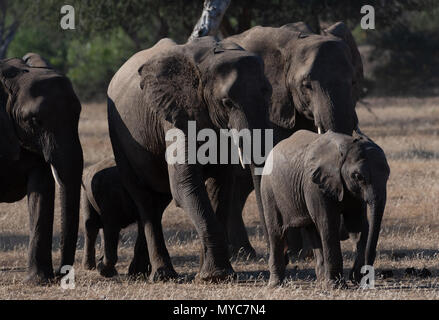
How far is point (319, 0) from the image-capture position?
2150cm

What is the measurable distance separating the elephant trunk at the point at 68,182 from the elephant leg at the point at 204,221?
78 centimetres

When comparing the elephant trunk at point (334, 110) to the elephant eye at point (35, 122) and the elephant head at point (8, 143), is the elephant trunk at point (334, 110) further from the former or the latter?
the elephant head at point (8, 143)

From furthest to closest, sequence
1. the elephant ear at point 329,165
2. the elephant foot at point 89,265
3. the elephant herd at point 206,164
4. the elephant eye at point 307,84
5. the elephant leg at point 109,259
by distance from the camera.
Answer: the elephant foot at point 89,265
the elephant leg at point 109,259
the elephant eye at point 307,84
the elephant herd at point 206,164
the elephant ear at point 329,165

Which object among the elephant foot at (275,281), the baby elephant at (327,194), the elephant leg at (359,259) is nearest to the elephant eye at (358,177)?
the baby elephant at (327,194)

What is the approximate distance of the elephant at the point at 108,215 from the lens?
930 cm

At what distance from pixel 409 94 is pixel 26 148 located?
1037 inches

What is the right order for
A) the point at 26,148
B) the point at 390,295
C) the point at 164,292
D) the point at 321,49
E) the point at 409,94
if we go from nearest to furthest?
the point at 390,295, the point at 164,292, the point at 26,148, the point at 321,49, the point at 409,94

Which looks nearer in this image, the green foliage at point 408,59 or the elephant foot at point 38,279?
the elephant foot at point 38,279

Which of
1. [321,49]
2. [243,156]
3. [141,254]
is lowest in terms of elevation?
[141,254]

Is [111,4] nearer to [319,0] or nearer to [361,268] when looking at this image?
[319,0]

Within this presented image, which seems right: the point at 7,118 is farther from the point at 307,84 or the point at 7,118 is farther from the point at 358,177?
the point at 358,177

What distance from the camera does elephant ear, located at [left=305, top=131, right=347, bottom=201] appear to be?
752 cm

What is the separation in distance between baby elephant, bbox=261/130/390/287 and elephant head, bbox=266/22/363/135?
736 millimetres

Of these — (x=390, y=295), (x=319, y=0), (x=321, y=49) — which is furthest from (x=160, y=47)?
(x=319, y=0)
